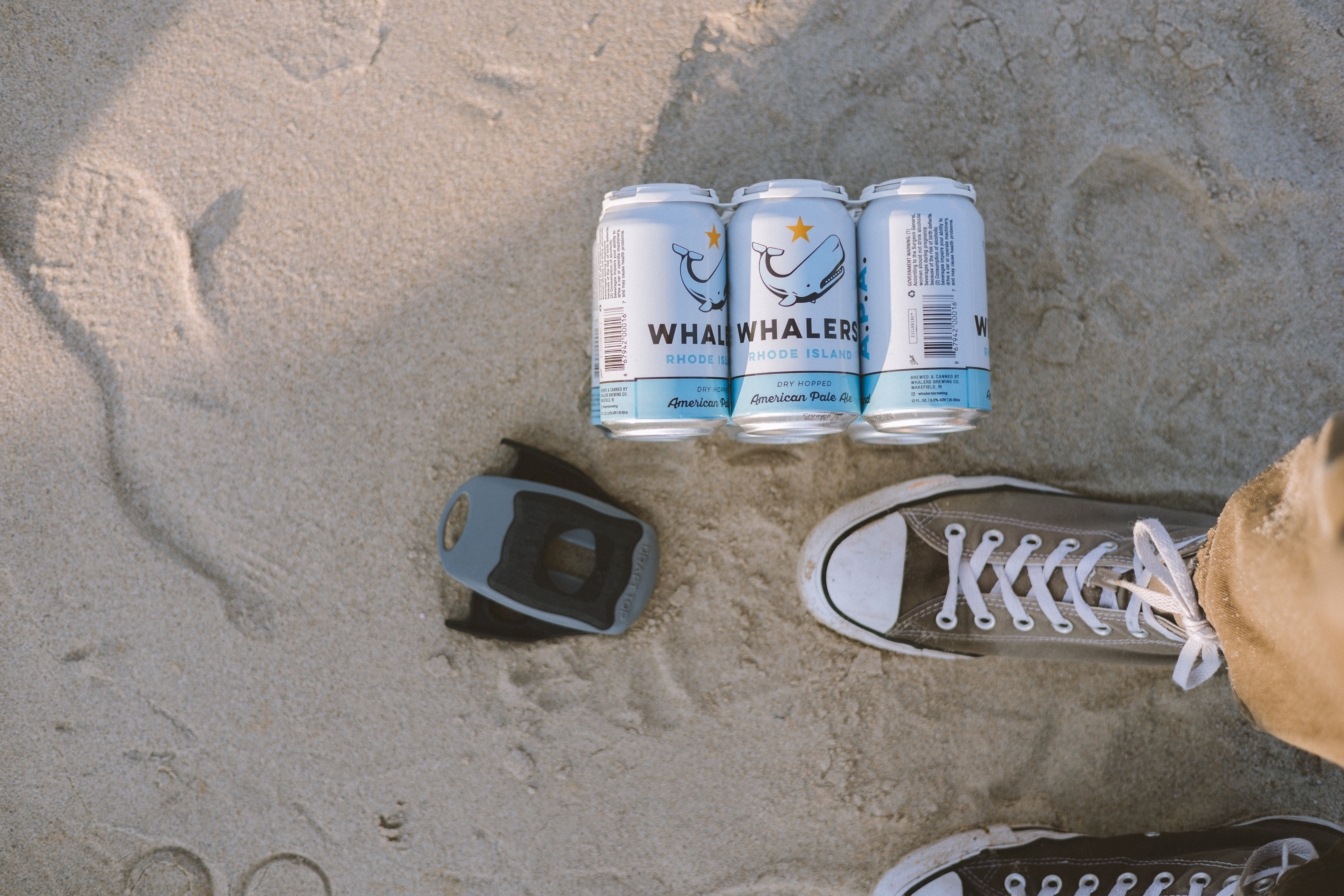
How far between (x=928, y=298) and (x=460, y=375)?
0.81 m

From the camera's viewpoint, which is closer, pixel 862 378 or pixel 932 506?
pixel 862 378

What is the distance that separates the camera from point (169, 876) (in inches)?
53.9

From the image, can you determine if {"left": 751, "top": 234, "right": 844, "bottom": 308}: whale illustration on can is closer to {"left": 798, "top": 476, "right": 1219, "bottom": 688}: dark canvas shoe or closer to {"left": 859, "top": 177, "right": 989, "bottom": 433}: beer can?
{"left": 859, "top": 177, "right": 989, "bottom": 433}: beer can

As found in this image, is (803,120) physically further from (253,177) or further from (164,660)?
(164,660)

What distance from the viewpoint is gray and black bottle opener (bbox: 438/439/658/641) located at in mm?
1313

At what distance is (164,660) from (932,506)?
142cm

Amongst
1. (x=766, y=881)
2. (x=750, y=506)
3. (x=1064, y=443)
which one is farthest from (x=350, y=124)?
(x=766, y=881)

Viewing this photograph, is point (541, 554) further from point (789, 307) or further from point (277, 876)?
point (277, 876)

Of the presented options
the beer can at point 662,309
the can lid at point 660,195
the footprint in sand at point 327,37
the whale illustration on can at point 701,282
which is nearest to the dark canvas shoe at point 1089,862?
the beer can at point 662,309

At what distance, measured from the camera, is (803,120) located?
53.8 inches

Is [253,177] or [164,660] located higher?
[253,177]

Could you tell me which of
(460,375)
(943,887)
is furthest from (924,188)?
(943,887)

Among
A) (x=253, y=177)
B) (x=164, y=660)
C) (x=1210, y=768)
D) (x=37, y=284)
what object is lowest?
(x=1210, y=768)

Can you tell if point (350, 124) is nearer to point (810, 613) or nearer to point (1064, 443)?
point (810, 613)
